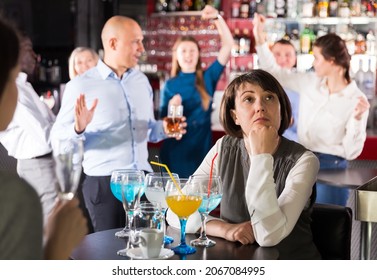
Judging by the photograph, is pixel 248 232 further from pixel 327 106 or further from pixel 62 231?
pixel 327 106

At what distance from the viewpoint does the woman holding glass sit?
1965 mm

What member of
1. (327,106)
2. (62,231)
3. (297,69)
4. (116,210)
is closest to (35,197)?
(62,231)

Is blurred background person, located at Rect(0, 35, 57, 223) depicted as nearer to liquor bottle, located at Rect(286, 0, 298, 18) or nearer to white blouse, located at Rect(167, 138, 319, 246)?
white blouse, located at Rect(167, 138, 319, 246)

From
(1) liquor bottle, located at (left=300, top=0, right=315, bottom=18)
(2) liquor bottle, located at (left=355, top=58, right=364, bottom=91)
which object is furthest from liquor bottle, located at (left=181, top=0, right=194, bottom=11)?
(2) liquor bottle, located at (left=355, top=58, right=364, bottom=91)

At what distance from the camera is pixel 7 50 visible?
1.10 m

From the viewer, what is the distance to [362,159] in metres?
4.34

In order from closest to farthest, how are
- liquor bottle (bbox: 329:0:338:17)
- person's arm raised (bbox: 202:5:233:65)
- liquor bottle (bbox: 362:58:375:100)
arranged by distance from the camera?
person's arm raised (bbox: 202:5:233:65) → liquor bottle (bbox: 362:58:375:100) → liquor bottle (bbox: 329:0:338:17)

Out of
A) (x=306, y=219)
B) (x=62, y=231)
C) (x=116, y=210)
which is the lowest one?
(x=116, y=210)

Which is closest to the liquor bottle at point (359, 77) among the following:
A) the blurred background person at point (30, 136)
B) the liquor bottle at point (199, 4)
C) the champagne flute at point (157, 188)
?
the liquor bottle at point (199, 4)

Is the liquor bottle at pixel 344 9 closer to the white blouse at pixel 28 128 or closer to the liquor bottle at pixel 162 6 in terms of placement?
the liquor bottle at pixel 162 6

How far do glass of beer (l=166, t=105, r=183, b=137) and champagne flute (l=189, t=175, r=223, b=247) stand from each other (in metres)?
1.63

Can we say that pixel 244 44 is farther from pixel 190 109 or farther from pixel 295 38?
pixel 190 109

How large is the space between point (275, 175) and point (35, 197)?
1.19 meters

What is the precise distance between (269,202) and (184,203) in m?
0.24
